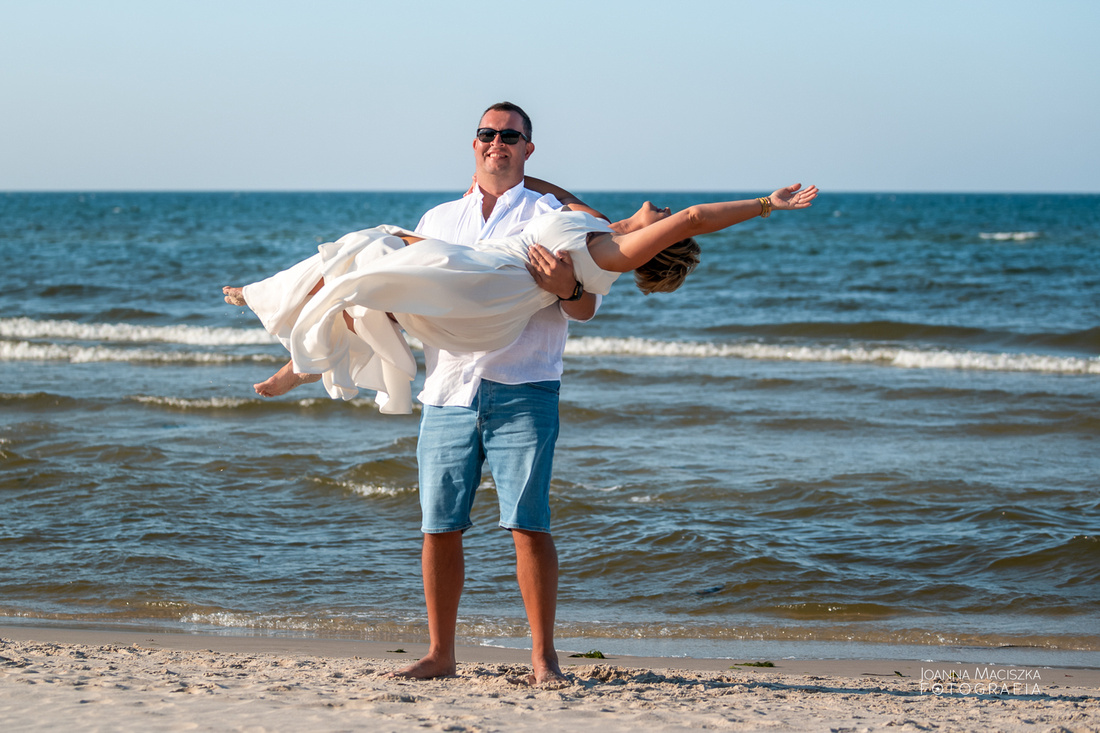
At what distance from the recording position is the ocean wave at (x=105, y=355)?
12.9 m

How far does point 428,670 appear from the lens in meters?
3.51

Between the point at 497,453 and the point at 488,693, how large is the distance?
31.5 inches

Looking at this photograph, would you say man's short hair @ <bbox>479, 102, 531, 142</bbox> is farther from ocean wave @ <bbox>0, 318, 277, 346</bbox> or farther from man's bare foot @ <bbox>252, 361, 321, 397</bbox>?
ocean wave @ <bbox>0, 318, 277, 346</bbox>

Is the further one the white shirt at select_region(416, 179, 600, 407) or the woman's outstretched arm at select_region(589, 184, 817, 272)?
the white shirt at select_region(416, 179, 600, 407)

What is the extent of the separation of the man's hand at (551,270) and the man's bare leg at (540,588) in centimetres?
84

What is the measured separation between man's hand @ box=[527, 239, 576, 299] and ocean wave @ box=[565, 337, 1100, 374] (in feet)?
33.9

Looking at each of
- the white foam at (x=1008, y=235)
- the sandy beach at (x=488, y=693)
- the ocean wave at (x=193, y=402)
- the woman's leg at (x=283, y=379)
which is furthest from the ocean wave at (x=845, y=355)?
the white foam at (x=1008, y=235)

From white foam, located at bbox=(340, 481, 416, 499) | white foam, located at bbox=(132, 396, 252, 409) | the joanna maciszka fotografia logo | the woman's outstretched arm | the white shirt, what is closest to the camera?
the woman's outstretched arm

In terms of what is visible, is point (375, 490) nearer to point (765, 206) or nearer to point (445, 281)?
point (445, 281)

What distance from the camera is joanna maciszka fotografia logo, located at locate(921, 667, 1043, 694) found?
3811 millimetres

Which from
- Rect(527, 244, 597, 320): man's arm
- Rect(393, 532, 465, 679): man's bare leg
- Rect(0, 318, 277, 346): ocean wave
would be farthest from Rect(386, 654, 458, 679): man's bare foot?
Rect(0, 318, 277, 346): ocean wave

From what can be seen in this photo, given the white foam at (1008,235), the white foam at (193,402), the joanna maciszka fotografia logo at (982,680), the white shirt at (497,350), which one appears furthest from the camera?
the white foam at (1008,235)

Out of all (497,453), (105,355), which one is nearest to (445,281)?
(497,453)

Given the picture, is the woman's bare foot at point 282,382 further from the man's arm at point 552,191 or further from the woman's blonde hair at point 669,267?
the woman's blonde hair at point 669,267
